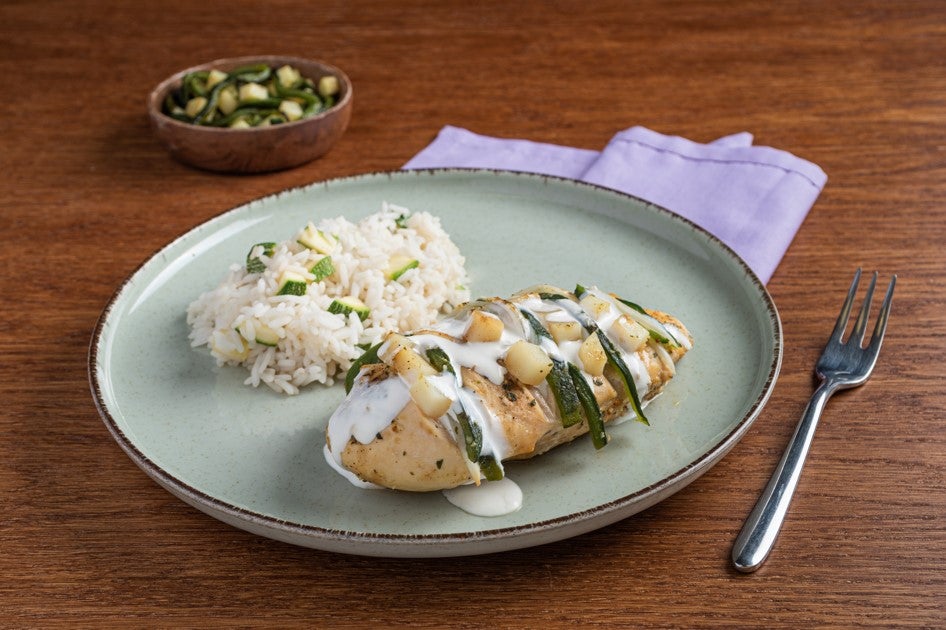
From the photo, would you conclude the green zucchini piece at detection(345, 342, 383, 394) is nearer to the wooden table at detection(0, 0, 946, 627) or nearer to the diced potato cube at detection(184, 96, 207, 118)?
the wooden table at detection(0, 0, 946, 627)

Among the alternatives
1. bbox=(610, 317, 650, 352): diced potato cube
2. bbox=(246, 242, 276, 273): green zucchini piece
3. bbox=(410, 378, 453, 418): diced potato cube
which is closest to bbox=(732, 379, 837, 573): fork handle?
bbox=(610, 317, 650, 352): diced potato cube

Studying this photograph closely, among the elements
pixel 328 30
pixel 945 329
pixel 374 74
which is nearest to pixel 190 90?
pixel 374 74

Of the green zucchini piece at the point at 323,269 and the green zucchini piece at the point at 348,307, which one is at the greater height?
the green zucchini piece at the point at 323,269

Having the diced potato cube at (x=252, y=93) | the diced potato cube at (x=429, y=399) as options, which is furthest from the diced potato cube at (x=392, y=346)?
the diced potato cube at (x=252, y=93)

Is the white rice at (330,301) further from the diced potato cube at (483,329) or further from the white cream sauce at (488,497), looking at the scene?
the white cream sauce at (488,497)

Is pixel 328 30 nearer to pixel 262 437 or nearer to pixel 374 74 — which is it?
pixel 374 74

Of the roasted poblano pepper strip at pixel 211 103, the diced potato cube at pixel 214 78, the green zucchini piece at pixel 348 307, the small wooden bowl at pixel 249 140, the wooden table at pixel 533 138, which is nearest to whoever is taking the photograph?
the wooden table at pixel 533 138

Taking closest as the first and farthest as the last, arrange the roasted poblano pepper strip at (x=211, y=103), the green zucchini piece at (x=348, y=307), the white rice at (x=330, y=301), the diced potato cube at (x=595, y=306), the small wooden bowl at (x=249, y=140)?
the diced potato cube at (x=595, y=306) → the white rice at (x=330, y=301) → the green zucchini piece at (x=348, y=307) → the small wooden bowl at (x=249, y=140) → the roasted poblano pepper strip at (x=211, y=103)
